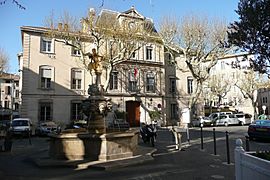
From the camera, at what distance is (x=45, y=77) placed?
99.1 ft

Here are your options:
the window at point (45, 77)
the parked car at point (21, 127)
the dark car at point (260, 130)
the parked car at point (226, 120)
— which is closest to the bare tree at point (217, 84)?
the parked car at point (226, 120)

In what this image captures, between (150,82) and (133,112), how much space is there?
15.7ft

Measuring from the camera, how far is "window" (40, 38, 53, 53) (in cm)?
3028

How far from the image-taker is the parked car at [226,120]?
119 ft

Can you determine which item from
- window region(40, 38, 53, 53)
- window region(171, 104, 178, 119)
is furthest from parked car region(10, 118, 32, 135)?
window region(171, 104, 178, 119)

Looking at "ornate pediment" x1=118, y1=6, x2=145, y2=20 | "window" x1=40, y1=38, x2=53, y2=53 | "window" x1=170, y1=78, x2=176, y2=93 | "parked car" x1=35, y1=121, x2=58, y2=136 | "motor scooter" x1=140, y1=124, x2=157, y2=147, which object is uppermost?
"ornate pediment" x1=118, y1=6, x2=145, y2=20

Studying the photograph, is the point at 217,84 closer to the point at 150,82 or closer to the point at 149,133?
the point at 150,82

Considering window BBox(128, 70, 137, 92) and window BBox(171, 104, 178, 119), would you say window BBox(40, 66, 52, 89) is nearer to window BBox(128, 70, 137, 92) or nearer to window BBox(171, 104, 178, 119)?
window BBox(128, 70, 137, 92)

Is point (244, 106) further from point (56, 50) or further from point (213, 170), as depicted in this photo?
point (213, 170)

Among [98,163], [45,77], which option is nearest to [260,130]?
[98,163]

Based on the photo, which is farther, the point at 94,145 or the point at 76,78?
the point at 76,78

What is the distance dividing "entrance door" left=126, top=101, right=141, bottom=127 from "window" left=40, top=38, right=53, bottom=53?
1115 centimetres

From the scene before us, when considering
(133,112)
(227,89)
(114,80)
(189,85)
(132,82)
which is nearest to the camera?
(114,80)

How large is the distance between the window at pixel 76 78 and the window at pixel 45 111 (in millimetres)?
3531
